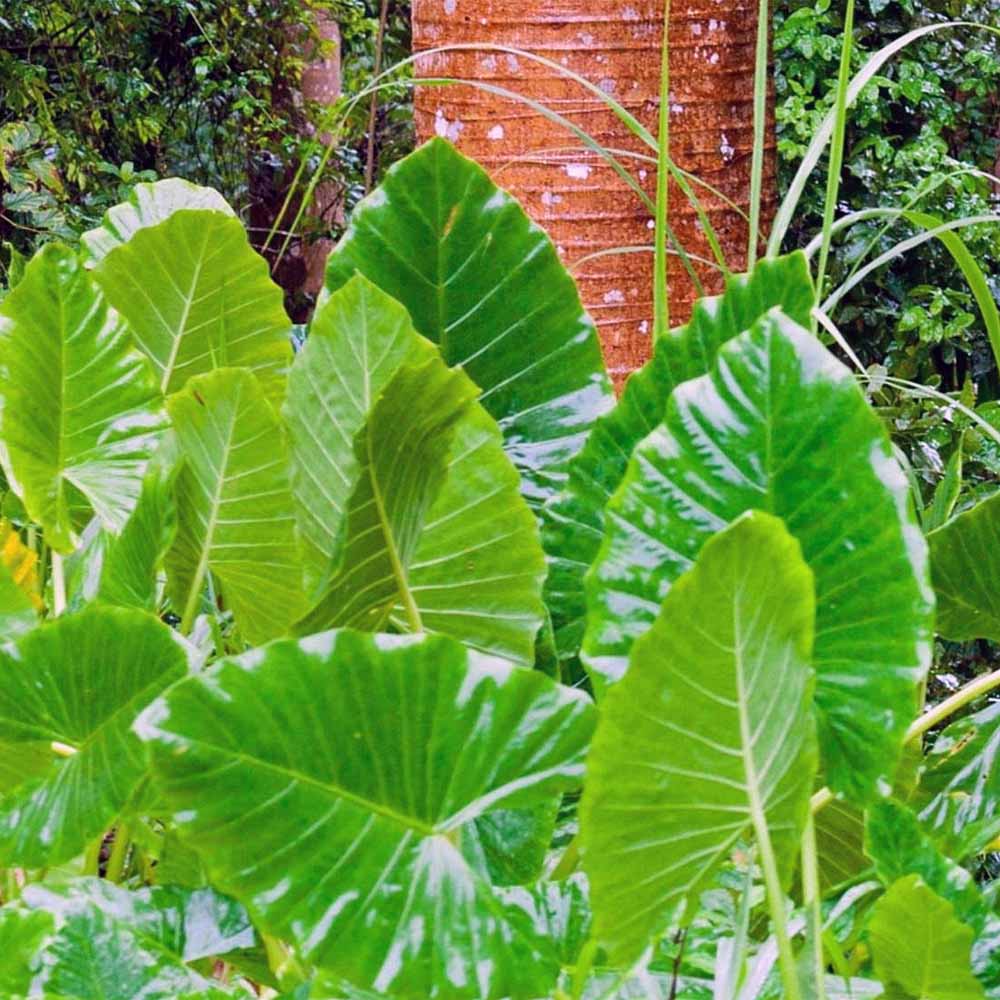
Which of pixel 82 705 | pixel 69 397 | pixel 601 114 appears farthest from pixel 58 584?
pixel 601 114

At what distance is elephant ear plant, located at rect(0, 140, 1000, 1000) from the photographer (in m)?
0.43

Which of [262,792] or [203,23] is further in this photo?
[203,23]

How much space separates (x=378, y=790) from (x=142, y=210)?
A: 581 mm

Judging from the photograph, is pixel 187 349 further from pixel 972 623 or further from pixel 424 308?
pixel 972 623

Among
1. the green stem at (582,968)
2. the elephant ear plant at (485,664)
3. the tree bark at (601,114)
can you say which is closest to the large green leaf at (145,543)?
the elephant ear plant at (485,664)

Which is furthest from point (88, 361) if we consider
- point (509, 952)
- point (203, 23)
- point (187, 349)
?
point (203, 23)

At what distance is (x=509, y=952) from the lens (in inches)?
18.0

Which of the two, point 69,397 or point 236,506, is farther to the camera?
point 69,397

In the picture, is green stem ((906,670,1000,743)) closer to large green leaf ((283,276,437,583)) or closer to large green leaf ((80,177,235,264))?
large green leaf ((283,276,437,583))

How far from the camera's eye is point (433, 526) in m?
0.61

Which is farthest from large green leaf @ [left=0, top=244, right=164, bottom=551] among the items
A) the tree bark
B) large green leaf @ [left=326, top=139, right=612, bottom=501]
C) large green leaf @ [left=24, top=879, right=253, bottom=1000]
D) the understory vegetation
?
the tree bark

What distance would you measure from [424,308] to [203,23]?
5.64 meters

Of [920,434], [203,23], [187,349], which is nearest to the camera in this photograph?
[187,349]

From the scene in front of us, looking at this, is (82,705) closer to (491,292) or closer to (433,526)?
(433,526)
